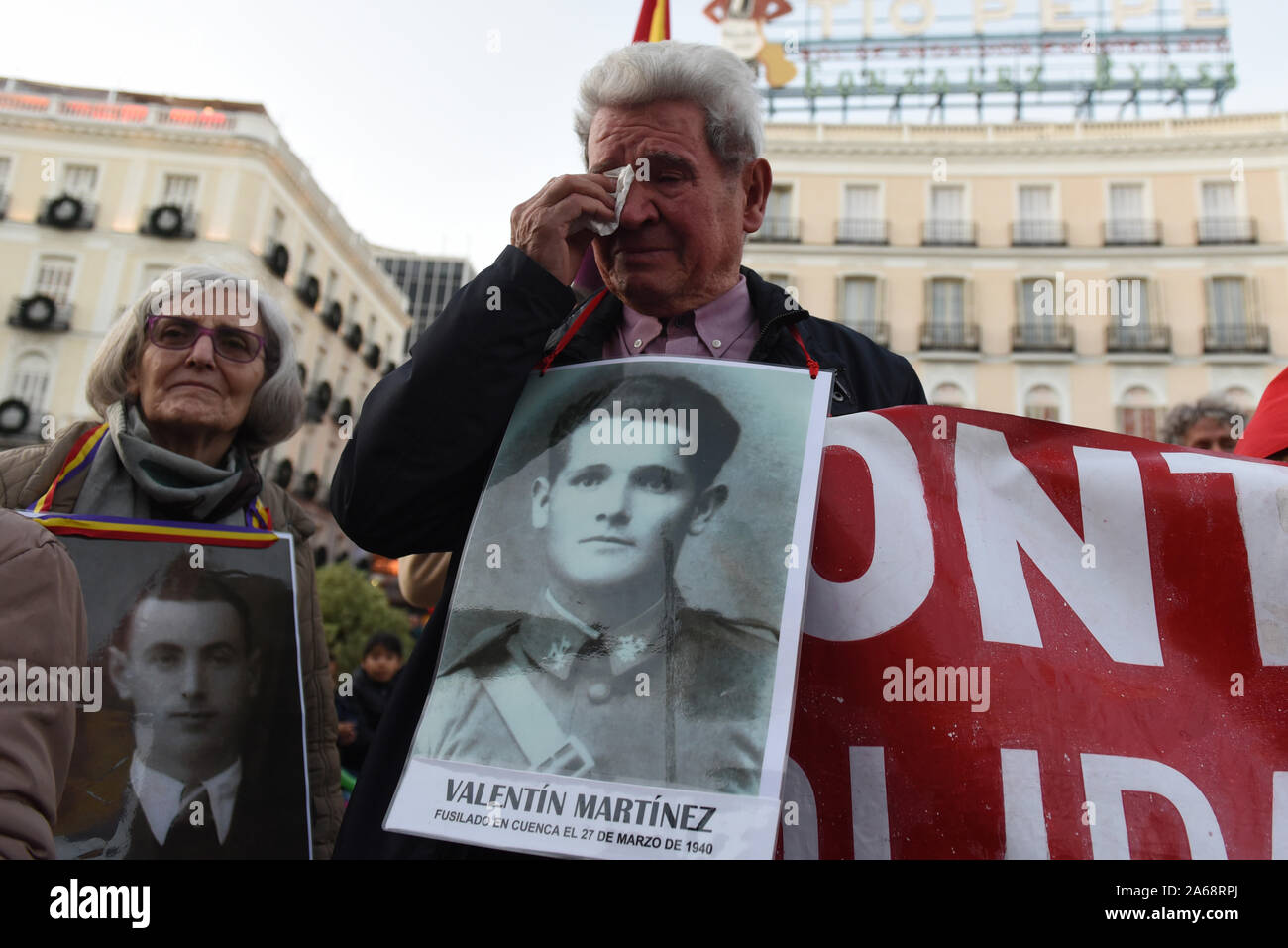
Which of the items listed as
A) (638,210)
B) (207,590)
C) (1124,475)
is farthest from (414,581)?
(1124,475)

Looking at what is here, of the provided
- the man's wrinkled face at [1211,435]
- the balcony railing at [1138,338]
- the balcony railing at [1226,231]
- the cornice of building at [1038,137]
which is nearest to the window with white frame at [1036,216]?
the cornice of building at [1038,137]

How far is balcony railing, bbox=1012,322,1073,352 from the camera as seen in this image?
26141 mm

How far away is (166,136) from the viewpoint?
30594 mm

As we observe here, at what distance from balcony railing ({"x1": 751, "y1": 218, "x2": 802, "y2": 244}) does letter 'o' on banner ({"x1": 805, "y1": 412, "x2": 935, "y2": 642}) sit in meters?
27.3

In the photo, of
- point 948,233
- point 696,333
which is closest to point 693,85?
point 696,333

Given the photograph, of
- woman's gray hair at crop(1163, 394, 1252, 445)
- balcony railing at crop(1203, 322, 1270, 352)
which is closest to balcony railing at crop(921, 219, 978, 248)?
balcony railing at crop(1203, 322, 1270, 352)

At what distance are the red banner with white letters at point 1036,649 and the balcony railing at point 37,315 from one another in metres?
34.1

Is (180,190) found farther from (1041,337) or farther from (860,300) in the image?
(1041,337)

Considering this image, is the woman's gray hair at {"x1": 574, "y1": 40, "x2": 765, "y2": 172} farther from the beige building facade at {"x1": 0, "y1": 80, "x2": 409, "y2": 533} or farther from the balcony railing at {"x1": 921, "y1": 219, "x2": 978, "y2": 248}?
the beige building facade at {"x1": 0, "y1": 80, "x2": 409, "y2": 533}

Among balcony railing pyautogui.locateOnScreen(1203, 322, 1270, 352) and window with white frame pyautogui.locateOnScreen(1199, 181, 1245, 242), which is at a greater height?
window with white frame pyautogui.locateOnScreen(1199, 181, 1245, 242)

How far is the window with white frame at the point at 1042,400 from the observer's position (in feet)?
85.0

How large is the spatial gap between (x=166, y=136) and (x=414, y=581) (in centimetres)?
3455

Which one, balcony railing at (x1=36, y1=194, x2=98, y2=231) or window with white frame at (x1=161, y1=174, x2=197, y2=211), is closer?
balcony railing at (x1=36, y1=194, x2=98, y2=231)
